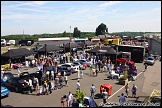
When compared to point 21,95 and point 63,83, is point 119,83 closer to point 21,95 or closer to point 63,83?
point 63,83

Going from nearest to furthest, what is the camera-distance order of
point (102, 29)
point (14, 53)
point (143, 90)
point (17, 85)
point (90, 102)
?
1. point (90, 102)
2. point (17, 85)
3. point (143, 90)
4. point (14, 53)
5. point (102, 29)

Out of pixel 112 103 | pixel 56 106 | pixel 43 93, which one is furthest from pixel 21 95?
pixel 112 103

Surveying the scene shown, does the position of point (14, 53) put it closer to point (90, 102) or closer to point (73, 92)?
point (73, 92)

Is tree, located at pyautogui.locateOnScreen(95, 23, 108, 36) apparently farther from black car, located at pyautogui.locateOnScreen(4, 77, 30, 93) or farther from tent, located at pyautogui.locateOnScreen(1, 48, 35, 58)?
black car, located at pyautogui.locateOnScreen(4, 77, 30, 93)

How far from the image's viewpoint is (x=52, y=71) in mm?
22828

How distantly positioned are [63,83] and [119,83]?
6.08 meters

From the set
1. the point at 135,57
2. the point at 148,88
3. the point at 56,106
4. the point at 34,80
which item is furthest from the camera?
the point at 135,57

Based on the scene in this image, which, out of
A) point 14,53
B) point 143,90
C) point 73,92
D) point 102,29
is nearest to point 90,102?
point 73,92

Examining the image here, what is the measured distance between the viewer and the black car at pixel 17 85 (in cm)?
1817

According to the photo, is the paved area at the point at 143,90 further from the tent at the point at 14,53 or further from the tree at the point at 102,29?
the tree at the point at 102,29

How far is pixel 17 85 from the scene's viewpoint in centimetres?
1844

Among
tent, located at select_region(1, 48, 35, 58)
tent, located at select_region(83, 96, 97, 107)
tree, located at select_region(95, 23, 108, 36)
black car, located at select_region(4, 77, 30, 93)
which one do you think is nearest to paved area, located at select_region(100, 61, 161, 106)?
tent, located at select_region(83, 96, 97, 107)

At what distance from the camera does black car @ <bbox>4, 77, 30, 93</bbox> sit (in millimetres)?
18172

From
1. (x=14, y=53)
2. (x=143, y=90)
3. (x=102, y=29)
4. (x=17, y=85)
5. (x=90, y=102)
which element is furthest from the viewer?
(x=102, y=29)
